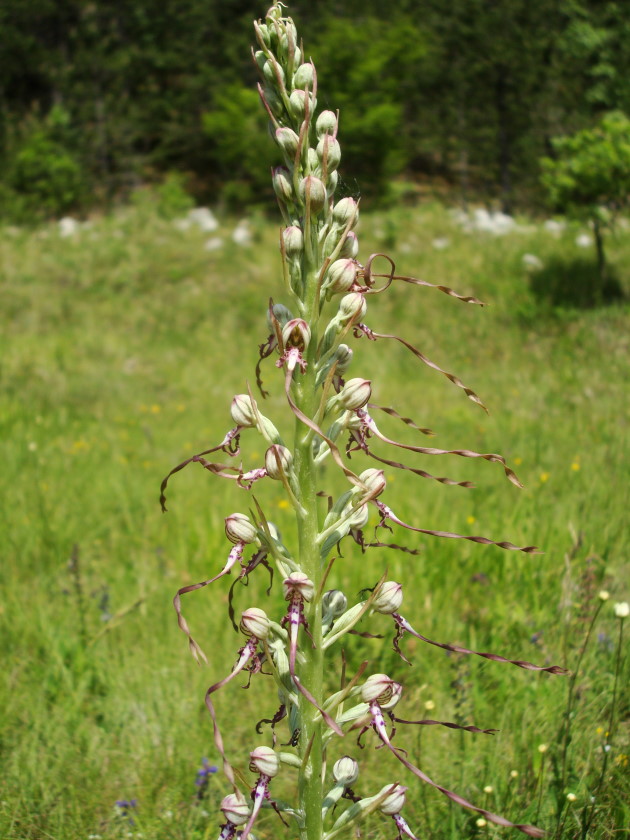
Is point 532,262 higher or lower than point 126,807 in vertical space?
lower

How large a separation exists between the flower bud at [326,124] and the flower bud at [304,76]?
0.23ft

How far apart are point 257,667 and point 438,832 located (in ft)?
3.44

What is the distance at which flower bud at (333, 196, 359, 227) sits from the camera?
158 cm

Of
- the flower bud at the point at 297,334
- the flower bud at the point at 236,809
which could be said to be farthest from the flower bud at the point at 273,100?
the flower bud at the point at 236,809

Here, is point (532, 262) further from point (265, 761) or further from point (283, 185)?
point (265, 761)

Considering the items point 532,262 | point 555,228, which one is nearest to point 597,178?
point 532,262

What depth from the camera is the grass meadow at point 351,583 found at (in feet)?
7.79

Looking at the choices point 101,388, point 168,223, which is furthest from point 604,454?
point 168,223

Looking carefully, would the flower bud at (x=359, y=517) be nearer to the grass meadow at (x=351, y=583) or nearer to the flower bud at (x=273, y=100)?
the flower bud at (x=273, y=100)

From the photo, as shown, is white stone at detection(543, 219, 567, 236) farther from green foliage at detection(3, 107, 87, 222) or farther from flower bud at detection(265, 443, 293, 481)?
green foliage at detection(3, 107, 87, 222)

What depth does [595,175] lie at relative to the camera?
10.6m

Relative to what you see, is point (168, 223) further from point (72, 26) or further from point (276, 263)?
Result: point (72, 26)

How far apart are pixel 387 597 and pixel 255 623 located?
11.1 inches

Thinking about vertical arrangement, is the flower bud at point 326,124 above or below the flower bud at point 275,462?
above
